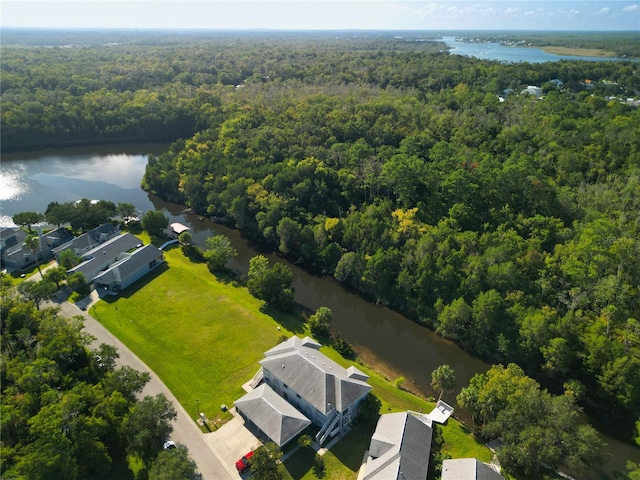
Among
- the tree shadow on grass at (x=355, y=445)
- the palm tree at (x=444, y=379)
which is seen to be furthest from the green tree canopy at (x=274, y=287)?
the palm tree at (x=444, y=379)

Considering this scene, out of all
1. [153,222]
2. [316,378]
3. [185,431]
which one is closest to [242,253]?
[153,222]

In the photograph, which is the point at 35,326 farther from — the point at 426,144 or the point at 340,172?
the point at 426,144

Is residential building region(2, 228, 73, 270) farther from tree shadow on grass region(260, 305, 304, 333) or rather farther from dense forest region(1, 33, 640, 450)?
tree shadow on grass region(260, 305, 304, 333)

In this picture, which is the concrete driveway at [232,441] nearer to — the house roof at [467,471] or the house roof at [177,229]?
the house roof at [467,471]

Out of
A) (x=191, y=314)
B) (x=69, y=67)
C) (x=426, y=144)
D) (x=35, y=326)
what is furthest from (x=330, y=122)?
(x=69, y=67)

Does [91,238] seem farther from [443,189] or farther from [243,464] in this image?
[443,189]

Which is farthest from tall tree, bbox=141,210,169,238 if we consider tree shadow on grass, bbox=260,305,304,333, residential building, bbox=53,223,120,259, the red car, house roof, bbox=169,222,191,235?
the red car
